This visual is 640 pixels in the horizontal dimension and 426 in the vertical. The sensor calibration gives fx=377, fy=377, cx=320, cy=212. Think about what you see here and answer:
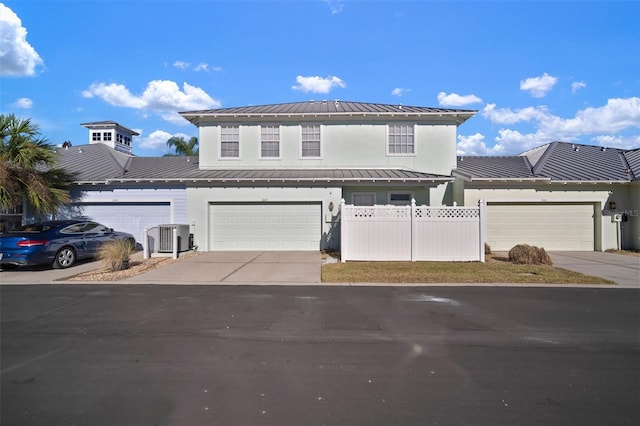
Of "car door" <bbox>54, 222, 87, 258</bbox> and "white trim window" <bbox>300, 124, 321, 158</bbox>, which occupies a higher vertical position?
"white trim window" <bbox>300, 124, 321, 158</bbox>

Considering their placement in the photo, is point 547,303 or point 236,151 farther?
point 236,151

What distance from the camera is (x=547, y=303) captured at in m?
7.26

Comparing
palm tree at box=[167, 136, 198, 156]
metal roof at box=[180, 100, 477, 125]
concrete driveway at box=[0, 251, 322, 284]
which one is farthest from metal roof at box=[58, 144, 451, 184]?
palm tree at box=[167, 136, 198, 156]

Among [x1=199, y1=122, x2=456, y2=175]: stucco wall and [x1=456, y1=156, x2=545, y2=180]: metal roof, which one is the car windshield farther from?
[x1=456, y1=156, x2=545, y2=180]: metal roof

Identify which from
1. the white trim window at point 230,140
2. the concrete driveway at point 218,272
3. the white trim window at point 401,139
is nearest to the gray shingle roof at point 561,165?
the white trim window at point 401,139

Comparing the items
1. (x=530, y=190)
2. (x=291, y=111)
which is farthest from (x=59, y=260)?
(x=530, y=190)

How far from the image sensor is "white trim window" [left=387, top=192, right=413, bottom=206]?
16.0 metres

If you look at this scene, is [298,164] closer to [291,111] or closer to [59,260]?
[291,111]

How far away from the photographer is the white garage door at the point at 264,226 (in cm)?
1549

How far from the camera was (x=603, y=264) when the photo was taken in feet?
39.8

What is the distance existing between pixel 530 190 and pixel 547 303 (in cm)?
1034

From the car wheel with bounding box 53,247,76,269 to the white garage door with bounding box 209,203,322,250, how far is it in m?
4.94

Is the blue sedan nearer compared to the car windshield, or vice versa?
the blue sedan

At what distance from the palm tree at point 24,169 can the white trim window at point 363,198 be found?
11406 mm
